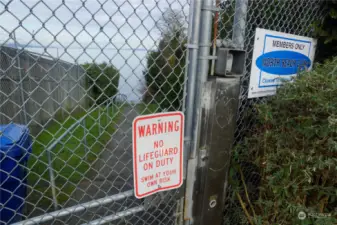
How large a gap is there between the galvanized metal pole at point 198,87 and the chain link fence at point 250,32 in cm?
53

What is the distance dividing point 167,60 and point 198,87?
251mm

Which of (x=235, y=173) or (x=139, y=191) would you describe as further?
(x=235, y=173)

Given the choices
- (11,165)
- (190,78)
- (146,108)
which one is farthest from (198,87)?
(11,165)

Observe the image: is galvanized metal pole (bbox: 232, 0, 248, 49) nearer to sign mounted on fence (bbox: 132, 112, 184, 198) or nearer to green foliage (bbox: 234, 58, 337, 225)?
green foliage (bbox: 234, 58, 337, 225)

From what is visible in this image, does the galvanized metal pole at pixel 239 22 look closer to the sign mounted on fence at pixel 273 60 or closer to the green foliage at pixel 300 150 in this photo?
the sign mounted on fence at pixel 273 60

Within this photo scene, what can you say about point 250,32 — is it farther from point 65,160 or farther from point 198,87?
point 65,160

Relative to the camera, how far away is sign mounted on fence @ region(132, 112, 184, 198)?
132cm

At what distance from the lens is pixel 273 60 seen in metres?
2.05

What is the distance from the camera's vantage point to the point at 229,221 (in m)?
2.22

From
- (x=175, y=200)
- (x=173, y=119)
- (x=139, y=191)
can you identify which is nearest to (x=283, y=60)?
(x=173, y=119)

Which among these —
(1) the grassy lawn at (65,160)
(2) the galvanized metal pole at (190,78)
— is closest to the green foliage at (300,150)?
(2) the galvanized metal pole at (190,78)

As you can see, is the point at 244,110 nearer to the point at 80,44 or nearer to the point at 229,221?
the point at 229,221

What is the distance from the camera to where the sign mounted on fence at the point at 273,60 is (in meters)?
1.95

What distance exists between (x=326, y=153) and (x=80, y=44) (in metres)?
1.64
